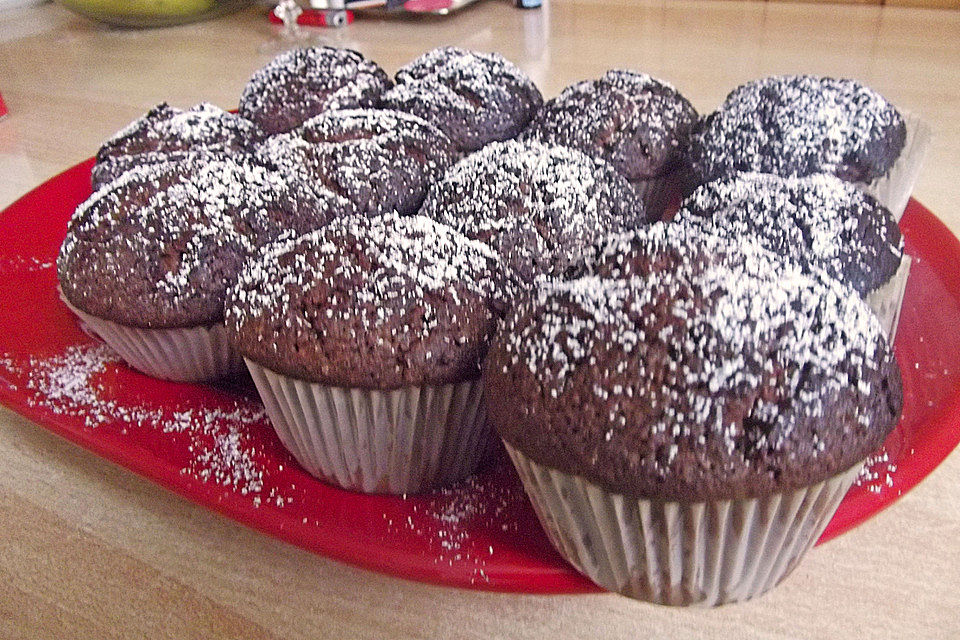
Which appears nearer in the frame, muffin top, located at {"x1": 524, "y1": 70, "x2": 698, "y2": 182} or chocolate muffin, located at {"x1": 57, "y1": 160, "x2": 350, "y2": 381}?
chocolate muffin, located at {"x1": 57, "y1": 160, "x2": 350, "y2": 381}

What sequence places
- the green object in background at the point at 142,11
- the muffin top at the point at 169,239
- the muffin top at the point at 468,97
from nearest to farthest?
the muffin top at the point at 169,239 < the muffin top at the point at 468,97 < the green object in background at the point at 142,11

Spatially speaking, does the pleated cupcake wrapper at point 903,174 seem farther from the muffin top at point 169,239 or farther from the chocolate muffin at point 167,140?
the chocolate muffin at point 167,140

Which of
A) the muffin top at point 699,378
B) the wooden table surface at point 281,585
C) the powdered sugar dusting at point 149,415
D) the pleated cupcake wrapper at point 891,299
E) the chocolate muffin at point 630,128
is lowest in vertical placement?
the wooden table surface at point 281,585

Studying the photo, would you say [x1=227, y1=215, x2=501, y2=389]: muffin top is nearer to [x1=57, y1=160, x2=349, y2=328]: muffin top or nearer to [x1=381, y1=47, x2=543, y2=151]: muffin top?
[x1=57, y1=160, x2=349, y2=328]: muffin top

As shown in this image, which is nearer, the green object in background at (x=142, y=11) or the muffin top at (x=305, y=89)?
the muffin top at (x=305, y=89)

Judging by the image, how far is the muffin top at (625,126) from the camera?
138 cm

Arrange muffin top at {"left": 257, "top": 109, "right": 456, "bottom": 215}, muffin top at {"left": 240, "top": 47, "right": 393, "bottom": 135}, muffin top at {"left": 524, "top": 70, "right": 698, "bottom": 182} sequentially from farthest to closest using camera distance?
1. muffin top at {"left": 240, "top": 47, "right": 393, "bottom": 135}
2. muffin top at {"left": 524, "top": 70, "right": 698, "bottom": 182}
3. muffin top at {"left": 257, "top": 109, "right": 456, "bottom": 215}

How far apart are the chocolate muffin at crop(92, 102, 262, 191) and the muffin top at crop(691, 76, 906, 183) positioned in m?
0.86

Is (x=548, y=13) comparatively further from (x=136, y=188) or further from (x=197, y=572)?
(x=197, y=572)

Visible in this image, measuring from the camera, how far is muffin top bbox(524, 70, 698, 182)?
1381 millimetres

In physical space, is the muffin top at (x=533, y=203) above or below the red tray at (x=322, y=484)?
above

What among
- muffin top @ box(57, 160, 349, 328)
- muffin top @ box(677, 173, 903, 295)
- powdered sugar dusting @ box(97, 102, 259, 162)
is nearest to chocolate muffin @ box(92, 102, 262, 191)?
powdered sugar dusting @ box(97, 102, 259, 162)

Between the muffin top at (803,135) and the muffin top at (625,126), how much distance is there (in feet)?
0.22

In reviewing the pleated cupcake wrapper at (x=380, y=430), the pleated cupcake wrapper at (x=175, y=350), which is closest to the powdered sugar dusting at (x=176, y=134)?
the pleated cupcake wrapper at (x=175, y=350)
